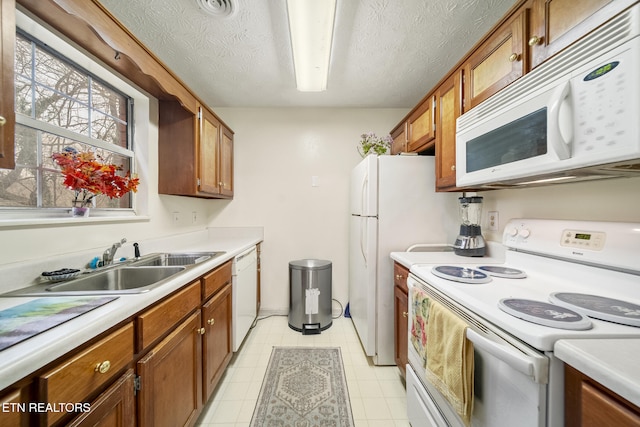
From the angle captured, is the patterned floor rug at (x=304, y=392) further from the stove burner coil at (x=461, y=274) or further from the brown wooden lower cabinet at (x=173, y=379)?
the stove burner coil at (x=461, y=274)

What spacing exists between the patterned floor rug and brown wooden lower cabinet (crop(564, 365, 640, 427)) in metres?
1.17

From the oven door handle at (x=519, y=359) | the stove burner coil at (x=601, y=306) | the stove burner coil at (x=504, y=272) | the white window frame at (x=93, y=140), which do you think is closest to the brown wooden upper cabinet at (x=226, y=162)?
the white window frame at (x=93, y=140)

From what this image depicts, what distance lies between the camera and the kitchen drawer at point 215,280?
140cm

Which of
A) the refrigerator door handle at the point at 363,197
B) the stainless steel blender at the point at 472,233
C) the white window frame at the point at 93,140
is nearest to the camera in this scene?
the white window frame at the point at 93,140

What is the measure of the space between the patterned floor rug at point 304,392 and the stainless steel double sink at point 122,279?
3.28 feet

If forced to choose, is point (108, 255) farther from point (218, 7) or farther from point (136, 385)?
point (218, 7)

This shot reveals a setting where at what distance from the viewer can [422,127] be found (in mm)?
1974

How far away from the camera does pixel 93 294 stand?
90cm

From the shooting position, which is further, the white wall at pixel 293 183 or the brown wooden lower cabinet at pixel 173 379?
the white wall at pixel 293 183

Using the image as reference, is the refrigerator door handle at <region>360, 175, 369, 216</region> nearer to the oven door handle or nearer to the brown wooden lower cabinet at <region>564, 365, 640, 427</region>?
the oven door handle

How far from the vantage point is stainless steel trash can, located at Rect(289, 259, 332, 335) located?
96.1 inches

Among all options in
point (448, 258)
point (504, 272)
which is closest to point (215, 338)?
point (448, 258)

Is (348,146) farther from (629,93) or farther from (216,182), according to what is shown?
(629,93)

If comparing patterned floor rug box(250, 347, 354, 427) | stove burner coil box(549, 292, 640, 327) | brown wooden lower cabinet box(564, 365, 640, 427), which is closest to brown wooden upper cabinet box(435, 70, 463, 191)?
stove burner coil box(549, 292, 640, 327)
